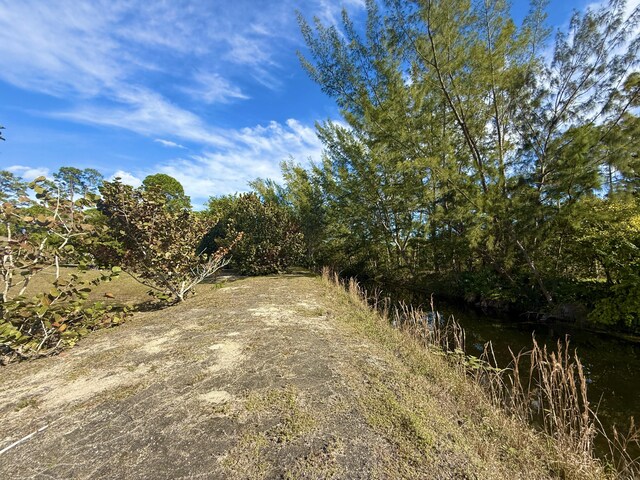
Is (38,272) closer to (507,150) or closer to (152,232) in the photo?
(152,232)

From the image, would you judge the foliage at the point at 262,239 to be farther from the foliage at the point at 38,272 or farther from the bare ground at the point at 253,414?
the bare ground at the point at 253,414

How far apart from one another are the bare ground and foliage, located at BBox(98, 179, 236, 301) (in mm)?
2047

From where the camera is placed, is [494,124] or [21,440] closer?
[21,440]

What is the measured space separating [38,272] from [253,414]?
376 cm

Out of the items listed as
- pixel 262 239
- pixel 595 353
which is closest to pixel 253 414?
pixel 595 353

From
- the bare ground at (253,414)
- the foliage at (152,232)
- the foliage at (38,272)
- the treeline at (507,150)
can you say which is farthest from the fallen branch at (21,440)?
the treeline at (507,150)

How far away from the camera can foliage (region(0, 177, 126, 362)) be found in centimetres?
353

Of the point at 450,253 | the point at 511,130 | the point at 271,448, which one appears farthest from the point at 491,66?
the point at 271,448

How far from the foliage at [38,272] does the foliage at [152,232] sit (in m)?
1.01

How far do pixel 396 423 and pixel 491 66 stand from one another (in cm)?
902

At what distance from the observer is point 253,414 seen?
7.66 ft

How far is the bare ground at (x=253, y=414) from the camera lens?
1.87 m

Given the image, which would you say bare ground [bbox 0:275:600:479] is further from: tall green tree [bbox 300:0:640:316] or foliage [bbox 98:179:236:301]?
tall green tree [bbox 300:0:640:316]

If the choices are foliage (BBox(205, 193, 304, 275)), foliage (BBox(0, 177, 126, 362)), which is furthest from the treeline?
foliage (BBox(0, 177, 126, 362))
